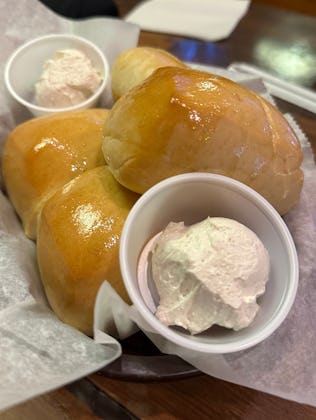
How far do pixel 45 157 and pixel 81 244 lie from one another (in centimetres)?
16

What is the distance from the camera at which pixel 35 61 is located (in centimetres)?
81

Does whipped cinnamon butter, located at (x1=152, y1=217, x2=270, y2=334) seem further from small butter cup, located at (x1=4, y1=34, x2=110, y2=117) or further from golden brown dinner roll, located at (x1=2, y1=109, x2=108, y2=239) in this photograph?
small butter cup, located at (x1=4, y1=34, x2=110, y2=117)

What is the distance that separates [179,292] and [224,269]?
2.0 inches

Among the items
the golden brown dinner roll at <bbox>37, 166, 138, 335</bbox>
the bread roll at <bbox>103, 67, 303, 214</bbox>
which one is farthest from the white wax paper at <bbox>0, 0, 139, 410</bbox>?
the bread roll at <bbox>103, 67, 303, 214</bbox>

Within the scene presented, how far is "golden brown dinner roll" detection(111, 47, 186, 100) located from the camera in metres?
0.65

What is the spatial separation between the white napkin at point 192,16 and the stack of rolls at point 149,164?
21.6 inches

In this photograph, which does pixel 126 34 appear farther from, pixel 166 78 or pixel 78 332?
pixel 78 332

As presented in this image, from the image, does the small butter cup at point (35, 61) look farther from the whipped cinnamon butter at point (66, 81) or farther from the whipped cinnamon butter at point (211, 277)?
the whipped cinnamon butter at point (211, 277)

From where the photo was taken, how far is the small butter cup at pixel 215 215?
445 mm

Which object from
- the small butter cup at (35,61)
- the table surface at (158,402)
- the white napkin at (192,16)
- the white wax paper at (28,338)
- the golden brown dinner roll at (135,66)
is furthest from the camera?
the white napkin at (192,16)

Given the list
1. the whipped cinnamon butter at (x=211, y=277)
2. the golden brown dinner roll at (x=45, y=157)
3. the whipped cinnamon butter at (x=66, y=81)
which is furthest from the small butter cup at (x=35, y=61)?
the whipped cinnamon butter at (x=211, y=277)

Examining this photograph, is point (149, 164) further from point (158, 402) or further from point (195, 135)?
point (158, 402)

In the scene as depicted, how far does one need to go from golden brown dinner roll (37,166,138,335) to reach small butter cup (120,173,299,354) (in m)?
0.03

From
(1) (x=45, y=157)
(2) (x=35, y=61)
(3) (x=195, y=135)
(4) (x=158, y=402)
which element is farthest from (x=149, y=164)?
(2) (x=35, y=61)
